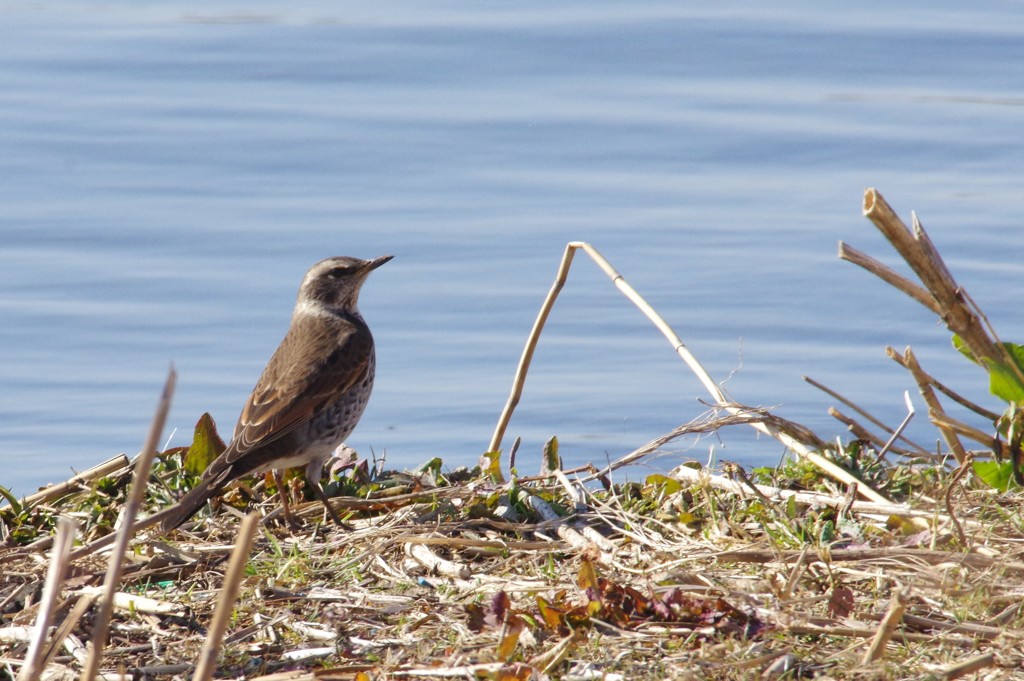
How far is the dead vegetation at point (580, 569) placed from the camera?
4.60 m

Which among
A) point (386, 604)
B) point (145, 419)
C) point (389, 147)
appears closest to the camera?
point (386, 604)

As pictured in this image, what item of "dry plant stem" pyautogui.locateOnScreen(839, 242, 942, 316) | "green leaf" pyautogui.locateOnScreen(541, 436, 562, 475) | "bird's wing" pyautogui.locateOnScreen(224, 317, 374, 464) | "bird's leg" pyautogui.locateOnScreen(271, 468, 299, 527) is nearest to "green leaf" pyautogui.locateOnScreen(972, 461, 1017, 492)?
"dry plant stem" pyautogui.locateOnScreen(839, 242, 942, 316)

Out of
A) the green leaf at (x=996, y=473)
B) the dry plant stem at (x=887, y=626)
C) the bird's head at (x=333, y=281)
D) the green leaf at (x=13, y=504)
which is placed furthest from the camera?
the bird's head at (x=333, y=281)

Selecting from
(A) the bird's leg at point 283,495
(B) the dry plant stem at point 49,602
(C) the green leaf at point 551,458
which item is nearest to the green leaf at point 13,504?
(A) the bird's leg at point 283,495

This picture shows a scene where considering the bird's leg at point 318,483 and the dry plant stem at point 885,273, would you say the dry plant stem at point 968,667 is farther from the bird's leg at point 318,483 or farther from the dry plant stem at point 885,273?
the bird's leg at point 318,483

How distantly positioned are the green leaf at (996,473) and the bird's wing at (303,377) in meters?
2.89

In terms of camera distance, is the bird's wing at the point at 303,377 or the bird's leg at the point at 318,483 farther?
the bird's wing at the point at 303,377

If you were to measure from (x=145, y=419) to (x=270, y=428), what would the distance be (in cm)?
335

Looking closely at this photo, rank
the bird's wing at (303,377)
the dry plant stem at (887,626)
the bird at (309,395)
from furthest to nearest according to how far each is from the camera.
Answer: the bird's wing at (303,377) < the bird at (309,395) < the dry plant stem at (887,626)

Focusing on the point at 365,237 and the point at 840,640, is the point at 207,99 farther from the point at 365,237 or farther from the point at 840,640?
the point at 840,640

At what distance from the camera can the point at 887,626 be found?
4.30 metres

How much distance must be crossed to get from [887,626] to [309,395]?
145 inches

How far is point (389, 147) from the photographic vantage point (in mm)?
13711

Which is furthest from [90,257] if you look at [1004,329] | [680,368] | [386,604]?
[386,604]
